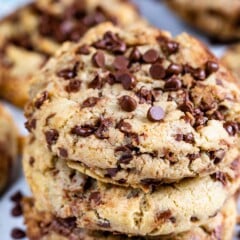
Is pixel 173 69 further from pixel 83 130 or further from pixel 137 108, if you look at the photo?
pixel 83 130

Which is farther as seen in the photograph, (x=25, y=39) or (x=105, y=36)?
(x=25, y=39)

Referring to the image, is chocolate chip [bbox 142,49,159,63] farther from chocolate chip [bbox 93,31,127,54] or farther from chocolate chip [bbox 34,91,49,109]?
chocolate chip [bbox 34,91,49,109]

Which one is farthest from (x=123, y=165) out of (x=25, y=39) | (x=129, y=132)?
(x=25, y=39)

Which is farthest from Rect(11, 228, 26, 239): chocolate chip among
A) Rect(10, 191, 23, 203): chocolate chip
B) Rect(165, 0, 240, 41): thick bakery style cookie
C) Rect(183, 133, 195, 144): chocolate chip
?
Rect(165, 0, 240, 41): thick bakery style cookie

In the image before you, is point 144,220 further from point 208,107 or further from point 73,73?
point 73,73

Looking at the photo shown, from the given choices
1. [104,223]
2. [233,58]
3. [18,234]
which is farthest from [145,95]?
[233,58]
